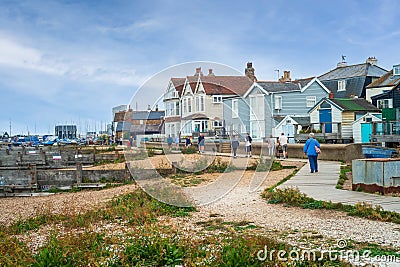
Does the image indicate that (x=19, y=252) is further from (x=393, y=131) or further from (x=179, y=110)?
(x=393, y=131)

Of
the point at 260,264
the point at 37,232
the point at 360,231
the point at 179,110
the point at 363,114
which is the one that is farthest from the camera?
the point at 363,114

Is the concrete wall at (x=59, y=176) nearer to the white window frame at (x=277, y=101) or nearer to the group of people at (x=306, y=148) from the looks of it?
the group of people at (x=306, y=148)

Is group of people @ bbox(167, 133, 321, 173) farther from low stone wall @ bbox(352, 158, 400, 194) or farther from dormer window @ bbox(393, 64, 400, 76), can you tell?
dormer window @ bbox(393, 64, 400, 76)

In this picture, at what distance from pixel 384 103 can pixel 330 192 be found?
3803 cm

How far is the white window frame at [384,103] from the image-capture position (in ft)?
157

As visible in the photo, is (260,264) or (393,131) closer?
(260,264)

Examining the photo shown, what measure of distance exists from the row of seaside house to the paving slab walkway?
11.2 ft

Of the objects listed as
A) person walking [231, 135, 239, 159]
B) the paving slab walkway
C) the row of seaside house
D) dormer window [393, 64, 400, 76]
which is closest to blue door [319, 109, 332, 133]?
the row of seaside house

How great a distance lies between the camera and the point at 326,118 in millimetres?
45406

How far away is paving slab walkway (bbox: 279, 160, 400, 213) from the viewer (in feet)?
39.1

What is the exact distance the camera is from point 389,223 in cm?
963

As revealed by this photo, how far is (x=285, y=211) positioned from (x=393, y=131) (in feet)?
87.5

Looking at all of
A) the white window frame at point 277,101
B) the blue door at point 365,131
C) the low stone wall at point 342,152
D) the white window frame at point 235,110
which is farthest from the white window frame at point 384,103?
the white window frame at point 235,110

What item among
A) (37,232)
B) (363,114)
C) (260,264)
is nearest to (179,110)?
(37,232)
